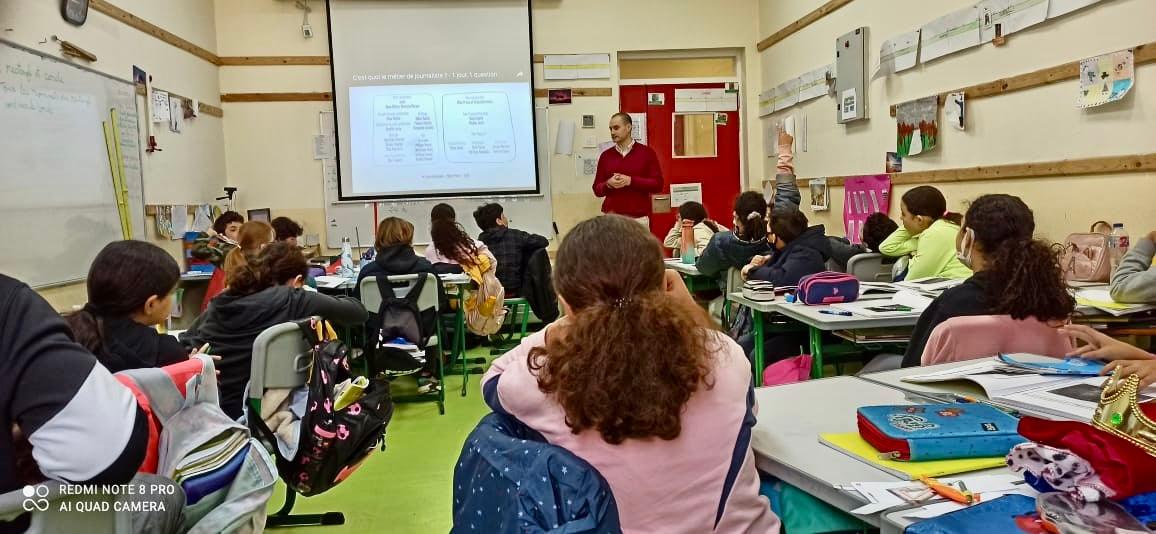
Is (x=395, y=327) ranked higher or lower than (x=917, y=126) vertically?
lower

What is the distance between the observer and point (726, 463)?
122 cm

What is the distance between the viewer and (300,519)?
2832 mm

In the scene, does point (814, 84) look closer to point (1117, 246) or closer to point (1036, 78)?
point (1036, 78)

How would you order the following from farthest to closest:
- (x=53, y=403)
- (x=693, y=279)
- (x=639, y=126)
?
(x=639, y=126)
(x=693, y=279)
(x=53, y=403)

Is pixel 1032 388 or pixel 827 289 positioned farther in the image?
pixel 827 289

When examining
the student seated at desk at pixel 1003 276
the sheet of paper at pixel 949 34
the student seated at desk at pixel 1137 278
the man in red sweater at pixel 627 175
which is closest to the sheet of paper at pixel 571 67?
the man in red sweater at pixel 627 175

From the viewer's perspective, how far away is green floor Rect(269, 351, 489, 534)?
2.81 meters

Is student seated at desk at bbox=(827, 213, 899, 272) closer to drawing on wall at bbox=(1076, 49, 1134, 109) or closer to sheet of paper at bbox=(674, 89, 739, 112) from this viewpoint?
drawing on wall at bbox=(1076, 49, 1134, 109)

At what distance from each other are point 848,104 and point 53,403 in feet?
17.3

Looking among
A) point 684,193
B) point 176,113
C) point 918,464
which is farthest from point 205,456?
point 684,193

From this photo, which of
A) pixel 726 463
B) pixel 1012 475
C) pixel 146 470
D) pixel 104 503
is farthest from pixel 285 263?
pixel 1012 475

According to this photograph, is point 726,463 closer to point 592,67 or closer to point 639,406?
point 639,406

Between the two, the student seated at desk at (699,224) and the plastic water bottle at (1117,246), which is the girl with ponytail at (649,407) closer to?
the plastic water bottle at (1117,246)

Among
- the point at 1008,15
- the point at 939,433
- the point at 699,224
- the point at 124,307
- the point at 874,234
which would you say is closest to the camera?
the point at 939,433
